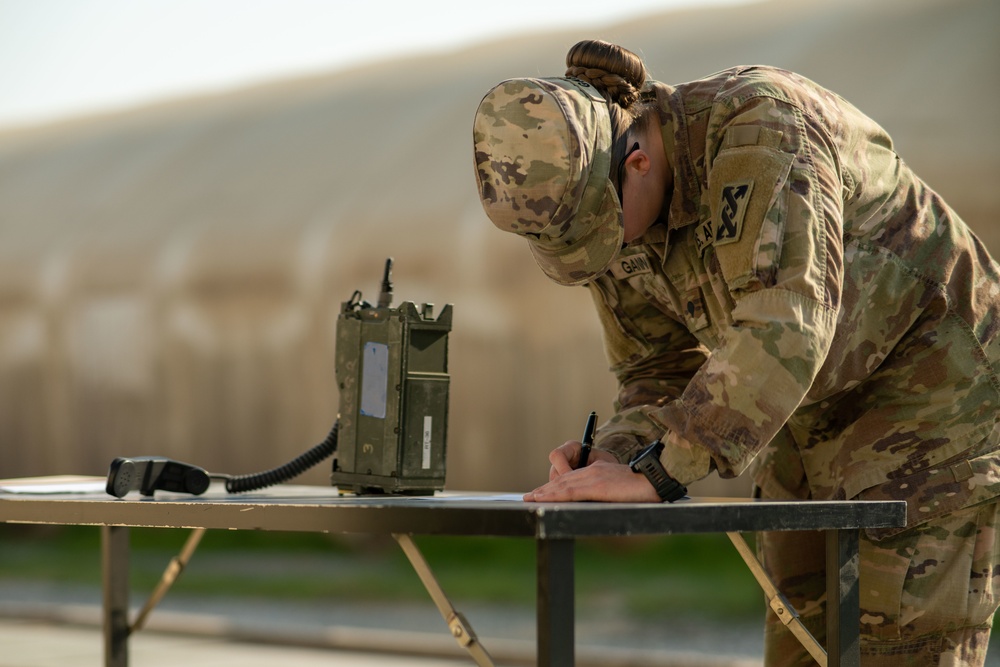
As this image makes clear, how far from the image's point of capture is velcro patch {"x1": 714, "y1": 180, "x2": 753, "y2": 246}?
1.67 meters

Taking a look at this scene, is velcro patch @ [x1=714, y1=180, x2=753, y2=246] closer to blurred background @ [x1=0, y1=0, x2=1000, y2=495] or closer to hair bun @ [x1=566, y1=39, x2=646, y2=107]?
hair bun @ [x1=566, y1=39, x2=646, y2=107]

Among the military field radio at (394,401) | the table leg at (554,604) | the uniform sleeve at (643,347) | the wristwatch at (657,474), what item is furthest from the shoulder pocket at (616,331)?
the table leg at (554,604)

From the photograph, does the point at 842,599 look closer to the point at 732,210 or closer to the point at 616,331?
the point at 732,210

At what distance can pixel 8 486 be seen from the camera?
223 centimetres

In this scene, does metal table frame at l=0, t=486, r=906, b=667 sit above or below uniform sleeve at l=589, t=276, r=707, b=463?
below

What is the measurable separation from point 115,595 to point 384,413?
0.89 meters

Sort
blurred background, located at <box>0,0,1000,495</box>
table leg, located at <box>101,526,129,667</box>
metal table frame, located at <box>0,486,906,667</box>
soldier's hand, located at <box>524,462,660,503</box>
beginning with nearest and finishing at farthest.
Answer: metal table frame, located at <box>0,486,906,667</box>, soldier's hand, located at <box>524,462,660,503</box>, table leg, located at <box>101,526,129,667</box>, blurred background, located at <box>0,0,1000,495</box>

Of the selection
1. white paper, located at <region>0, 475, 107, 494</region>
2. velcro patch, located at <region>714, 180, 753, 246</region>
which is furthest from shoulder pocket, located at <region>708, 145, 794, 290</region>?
white paper, located at <region>0, 475, 107, 494</region>

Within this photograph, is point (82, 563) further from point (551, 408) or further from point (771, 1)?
point (771, 1)

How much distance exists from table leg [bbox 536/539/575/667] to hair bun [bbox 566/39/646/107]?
74cm

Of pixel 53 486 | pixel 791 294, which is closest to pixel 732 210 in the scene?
pixel 791 294

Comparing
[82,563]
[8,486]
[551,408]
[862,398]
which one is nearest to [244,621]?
[551,408]

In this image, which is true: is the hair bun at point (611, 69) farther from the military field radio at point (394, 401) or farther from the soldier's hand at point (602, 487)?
the soldier's hand at point (602, 487)

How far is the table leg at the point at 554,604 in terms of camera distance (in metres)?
1.37
